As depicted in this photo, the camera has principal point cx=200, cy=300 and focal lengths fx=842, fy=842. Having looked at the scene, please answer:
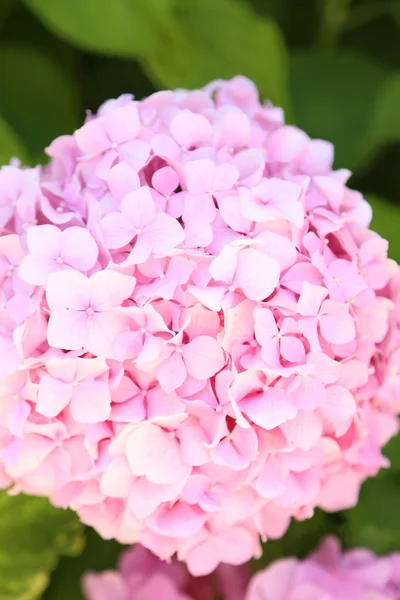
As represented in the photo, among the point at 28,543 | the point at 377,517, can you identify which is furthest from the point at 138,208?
the point at 377,517

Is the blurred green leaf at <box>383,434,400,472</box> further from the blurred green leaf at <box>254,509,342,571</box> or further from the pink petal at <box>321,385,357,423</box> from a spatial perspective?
the pink petal at <box>321,385,357,423</box>

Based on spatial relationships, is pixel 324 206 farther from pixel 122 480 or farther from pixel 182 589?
pixel 182 589

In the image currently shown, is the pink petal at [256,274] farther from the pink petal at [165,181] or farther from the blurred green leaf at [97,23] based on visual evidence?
the blurred green leaf at [97,23]

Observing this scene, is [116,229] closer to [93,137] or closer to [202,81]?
[93,137]

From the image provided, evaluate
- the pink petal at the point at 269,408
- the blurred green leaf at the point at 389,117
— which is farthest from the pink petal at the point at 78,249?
the blurred green leaf at the point at 389,117

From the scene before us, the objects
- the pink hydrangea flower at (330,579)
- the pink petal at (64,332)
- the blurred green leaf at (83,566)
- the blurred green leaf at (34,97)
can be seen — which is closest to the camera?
the pink petal at (64,332)

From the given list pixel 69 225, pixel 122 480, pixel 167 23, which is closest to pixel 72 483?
pixel 122 480

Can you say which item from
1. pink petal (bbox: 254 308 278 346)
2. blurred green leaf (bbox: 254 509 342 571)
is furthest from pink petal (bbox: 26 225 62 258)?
blurred green leaf (bbox: 254 509 342 571)
